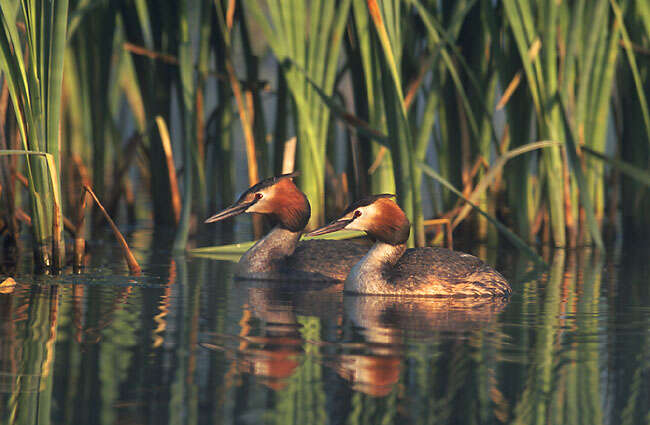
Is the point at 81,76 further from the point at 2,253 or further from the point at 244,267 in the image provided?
the point at 244,267

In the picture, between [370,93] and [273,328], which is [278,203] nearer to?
[370,93]

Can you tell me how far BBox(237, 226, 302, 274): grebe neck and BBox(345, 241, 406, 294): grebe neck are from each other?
77 cm

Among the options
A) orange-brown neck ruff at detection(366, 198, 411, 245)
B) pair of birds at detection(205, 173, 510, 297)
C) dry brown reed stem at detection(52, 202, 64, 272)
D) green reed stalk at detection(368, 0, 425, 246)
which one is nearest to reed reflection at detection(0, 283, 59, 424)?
dry brown reed stem at detection(52, 202, 64, 272)

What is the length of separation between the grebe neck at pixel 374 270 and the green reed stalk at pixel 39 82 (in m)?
1.68

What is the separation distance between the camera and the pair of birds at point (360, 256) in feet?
21.1

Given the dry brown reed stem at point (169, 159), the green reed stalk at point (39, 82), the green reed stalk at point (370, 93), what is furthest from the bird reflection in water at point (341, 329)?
the dry brown reed stem at point (169, 159)

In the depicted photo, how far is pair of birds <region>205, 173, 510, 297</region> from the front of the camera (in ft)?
21.1

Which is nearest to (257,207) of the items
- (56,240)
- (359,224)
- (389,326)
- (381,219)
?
(359,224)

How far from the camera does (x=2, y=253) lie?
7570 millimetres

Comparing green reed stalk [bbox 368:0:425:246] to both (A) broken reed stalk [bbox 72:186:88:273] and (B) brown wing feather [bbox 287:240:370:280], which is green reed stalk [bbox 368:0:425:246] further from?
(A) broken reed stalk [bbox 72:186:88:273]

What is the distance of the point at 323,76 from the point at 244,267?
1569 millimetres

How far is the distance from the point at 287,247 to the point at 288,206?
28 cm

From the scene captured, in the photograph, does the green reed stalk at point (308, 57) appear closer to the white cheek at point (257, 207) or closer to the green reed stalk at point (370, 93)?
the green reed stalk at point (370, 93)

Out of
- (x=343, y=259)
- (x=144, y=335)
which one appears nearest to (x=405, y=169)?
(x=343, y=259)
